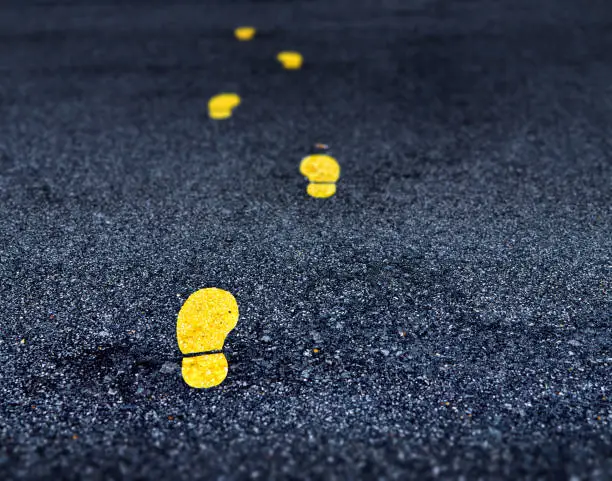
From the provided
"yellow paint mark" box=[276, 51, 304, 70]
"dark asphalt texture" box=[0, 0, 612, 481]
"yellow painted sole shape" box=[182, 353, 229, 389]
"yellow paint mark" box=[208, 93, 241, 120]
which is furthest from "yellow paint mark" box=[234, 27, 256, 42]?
"yellow painted sole shape" box=[182, 353, 229, 389]

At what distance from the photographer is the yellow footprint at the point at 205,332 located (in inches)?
69.1

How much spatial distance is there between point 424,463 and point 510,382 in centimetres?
42

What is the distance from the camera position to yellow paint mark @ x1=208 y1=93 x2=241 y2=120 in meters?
3.08

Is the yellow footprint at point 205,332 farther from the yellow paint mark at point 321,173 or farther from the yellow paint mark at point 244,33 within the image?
the yellow paint mark at point 244,33

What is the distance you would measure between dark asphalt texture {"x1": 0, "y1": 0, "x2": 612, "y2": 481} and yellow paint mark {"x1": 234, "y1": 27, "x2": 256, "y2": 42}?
68mm

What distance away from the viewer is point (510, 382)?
171 centimetres

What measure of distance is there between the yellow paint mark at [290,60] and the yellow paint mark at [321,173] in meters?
1.06

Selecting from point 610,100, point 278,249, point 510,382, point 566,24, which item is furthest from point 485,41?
point 510,382

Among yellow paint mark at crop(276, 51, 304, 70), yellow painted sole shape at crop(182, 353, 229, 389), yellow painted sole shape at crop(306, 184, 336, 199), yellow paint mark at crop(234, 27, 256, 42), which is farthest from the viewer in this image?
yellow paint mark at crop(234, 27, 256, 42)

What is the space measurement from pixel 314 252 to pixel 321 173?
567mm

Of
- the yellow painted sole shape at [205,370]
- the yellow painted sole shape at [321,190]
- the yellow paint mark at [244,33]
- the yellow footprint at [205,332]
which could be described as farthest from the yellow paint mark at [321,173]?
the yellow paint mark at [244,33]

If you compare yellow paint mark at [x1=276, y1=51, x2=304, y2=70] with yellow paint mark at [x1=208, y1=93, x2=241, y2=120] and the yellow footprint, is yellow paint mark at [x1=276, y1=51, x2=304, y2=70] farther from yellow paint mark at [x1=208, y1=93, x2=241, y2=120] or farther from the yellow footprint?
the yellow footprint

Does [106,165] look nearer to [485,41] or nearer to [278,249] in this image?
[278,249]

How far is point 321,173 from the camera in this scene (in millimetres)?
2650
